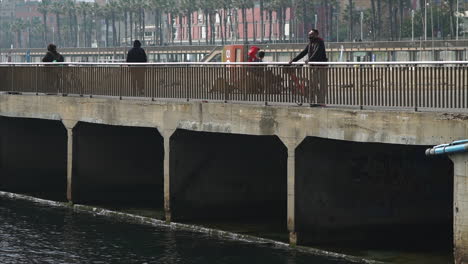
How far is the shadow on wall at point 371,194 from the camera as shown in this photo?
25203 millimetres

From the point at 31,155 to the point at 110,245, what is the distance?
12.3m

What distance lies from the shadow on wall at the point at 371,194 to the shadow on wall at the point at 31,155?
14.1 metres

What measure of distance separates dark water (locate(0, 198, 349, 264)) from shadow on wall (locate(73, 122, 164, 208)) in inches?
84.2

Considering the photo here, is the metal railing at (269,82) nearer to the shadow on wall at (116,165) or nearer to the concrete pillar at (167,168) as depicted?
the concrete pillar at (167,168)

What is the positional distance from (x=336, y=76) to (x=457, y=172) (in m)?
4.90

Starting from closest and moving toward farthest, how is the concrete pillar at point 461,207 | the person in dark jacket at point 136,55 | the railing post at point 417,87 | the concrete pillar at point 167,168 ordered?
1. the concrete pillar at point 461,207
2. the railing post at point 417,87
3. the concrete pillar at point 167,168
4. the person in dark jacket at point 136,55

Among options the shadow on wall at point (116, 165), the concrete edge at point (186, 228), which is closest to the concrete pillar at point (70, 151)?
the shadow on wall at point (116, 165)

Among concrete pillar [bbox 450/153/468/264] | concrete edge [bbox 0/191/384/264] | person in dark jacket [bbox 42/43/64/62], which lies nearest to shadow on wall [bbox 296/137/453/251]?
concrete edge [bbox 0/191/384/264]

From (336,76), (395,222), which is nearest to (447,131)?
(336,76)

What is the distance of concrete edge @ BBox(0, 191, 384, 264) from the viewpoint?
2456cm

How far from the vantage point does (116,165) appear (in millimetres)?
34562

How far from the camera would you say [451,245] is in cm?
2564

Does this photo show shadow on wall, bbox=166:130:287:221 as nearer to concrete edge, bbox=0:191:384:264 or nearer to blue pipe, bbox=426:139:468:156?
concrete edge, bbox=0:191:384:264

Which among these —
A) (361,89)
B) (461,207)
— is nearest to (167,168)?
(361,89)
